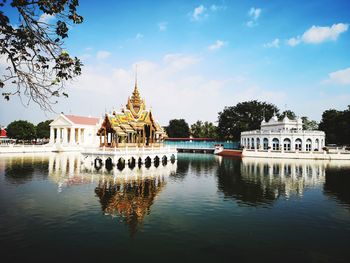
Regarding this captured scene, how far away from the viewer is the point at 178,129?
10038 centimetres

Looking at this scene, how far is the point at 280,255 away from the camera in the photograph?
10.1 m

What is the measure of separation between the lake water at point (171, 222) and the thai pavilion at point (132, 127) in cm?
1378

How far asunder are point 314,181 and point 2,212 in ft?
84.9

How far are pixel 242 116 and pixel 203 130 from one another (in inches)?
743

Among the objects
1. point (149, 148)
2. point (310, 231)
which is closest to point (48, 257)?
point (310, 231)

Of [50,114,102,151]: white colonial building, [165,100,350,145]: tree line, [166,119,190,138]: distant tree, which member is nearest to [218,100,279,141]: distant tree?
[165,100,350,145]: tree line

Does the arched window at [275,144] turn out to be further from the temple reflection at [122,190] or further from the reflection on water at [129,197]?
the reflection on water at [129,197]

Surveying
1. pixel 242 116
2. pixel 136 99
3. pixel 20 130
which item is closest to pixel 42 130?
pixel 20 130

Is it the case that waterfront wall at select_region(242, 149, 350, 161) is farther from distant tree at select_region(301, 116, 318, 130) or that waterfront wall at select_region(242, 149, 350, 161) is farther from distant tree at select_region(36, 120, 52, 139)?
distant tree at select_region(36, 120, 52, 139)

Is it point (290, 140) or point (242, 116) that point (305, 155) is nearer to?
point (290, 140)

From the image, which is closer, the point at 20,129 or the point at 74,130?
the point at 74,130

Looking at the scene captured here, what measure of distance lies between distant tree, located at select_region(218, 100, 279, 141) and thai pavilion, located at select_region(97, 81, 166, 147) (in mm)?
37065

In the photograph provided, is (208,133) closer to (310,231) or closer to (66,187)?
(66,187)

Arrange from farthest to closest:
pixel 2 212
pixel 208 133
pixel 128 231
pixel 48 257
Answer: pixel 208 133 < pixel 2 212 < pixel 128 231 < pixel 48 257
